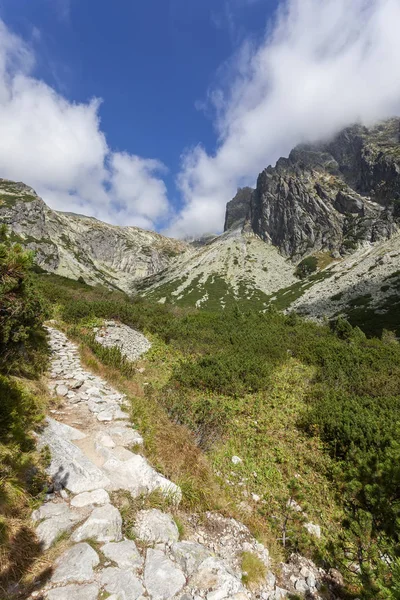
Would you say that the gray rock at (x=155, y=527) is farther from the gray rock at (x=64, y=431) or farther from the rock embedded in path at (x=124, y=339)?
the rock embedded in path at (x=124, y=339)

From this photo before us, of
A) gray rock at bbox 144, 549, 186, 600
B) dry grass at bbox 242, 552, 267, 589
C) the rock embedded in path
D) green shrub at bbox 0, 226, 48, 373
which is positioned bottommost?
dry grass at bbox 242, 552, 267, 589

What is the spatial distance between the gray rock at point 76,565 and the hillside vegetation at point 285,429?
209 cm

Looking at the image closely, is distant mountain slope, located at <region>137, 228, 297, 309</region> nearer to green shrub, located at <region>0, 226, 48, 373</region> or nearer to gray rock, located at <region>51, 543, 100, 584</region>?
green shrub, located at <region>0, 226, 48, 373</region>

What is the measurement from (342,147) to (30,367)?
190m

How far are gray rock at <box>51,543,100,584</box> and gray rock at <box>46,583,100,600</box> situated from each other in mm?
84

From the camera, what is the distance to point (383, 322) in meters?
40.1

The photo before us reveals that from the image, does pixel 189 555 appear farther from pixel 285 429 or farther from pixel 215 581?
pixel 285 429

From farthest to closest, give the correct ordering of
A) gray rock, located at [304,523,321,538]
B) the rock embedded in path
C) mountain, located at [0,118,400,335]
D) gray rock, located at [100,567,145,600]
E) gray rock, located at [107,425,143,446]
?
mountain, located at [0,118,400,335] → the rock embedded in path → gray rock, located at [107,425,143,446] → gray rock, located at [304,523,321,538] → gray rock, located at [100,567,145,600]

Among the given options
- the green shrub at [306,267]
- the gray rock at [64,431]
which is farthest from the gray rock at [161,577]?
the green shrub at [306,267]

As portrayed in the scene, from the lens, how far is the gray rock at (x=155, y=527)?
400 centimetres

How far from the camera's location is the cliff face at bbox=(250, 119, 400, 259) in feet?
346

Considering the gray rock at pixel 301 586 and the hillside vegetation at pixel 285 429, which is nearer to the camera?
the gray rock at pixel 301 586

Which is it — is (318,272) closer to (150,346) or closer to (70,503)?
(150,346)

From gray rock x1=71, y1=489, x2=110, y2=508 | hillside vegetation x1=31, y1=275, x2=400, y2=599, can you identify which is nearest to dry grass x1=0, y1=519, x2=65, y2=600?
gray rock x1=71, y1=489, x2=110, y2=508
